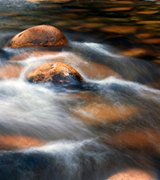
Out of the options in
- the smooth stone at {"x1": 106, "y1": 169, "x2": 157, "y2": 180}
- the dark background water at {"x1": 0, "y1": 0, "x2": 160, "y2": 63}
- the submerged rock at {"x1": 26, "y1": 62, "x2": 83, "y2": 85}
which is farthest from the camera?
the dark background water at {"x1": 0, "y1": 0, "x2": 160, "y2": 63}

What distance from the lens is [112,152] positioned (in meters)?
2.35

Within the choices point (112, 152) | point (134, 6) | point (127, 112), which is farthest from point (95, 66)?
point (134, 6)

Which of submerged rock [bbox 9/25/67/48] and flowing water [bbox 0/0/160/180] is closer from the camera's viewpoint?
flowing water [bbox 0/0/160/180]

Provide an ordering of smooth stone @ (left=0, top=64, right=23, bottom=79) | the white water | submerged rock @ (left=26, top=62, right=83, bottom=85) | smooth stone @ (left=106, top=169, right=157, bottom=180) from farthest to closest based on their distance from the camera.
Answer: smooth stone @ (left=0, top=64, right=23, bottom=79), submerged rock @ (left=26, top=62, right=83, bottom=85), the white water, smooth stone @ (left=106, top=169, right=157, bottom=180)

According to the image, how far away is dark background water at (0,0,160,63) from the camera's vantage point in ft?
18.4

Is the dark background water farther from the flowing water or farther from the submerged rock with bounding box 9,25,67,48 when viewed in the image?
the submerged rock with bounding box 9,25,67,48

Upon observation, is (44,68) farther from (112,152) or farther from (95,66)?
(112,152)

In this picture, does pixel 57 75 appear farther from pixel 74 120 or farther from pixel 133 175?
pixel 133 175

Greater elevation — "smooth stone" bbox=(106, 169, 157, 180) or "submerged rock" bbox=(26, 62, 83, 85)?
"submerged rock" bbox=(26, 62, 83, 85)

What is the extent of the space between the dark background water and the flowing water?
5 cm

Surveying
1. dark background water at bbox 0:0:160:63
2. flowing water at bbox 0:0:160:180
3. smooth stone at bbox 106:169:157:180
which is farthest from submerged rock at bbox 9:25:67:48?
smooth stone at bbox 106:169:157:180

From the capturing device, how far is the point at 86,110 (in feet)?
9.98

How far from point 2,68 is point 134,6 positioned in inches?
294

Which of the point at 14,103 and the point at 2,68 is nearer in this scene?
the point at 14,103
